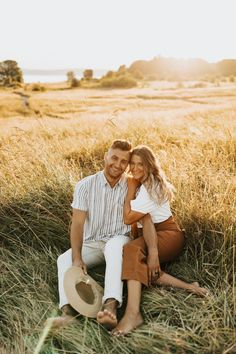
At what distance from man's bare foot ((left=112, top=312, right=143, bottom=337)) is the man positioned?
44cm

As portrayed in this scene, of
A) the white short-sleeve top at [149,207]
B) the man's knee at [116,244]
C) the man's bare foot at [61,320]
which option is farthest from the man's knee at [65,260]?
the white short-sleeve top at [149,207]

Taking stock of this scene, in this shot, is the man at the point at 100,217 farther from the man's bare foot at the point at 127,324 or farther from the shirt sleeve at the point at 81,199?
the man's bare foot at the point at 127,324

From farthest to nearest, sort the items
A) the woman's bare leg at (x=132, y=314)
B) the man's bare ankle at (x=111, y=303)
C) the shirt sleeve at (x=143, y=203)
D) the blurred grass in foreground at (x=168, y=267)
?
the shirt sleeve at (x=143, y=203), the man's bare ankle at (x=111, y=303), the woman's bare leg at (x=132, y=314), the blurred grass in foreground at (x=168, y=267)

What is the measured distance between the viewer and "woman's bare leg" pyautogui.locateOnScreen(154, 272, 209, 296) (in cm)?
350

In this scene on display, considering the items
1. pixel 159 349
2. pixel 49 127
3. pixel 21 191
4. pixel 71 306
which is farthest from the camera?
pixel 49 127

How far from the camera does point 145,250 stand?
3.73 meters

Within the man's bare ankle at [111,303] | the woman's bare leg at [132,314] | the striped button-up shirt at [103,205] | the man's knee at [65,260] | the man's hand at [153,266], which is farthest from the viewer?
the striped button-up shirt at [103,205]

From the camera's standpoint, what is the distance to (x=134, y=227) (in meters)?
3.91

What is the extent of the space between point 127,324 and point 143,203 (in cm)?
89

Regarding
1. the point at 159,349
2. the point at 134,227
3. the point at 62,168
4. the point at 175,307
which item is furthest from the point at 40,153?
the point at 159,349

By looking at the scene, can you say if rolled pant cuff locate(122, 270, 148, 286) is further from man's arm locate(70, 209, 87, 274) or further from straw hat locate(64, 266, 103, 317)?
man's arm locate(70, 209, 87, 274)

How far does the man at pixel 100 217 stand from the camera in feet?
12.5

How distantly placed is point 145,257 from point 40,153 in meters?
2.48

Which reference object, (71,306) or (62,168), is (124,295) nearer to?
(71,306)
